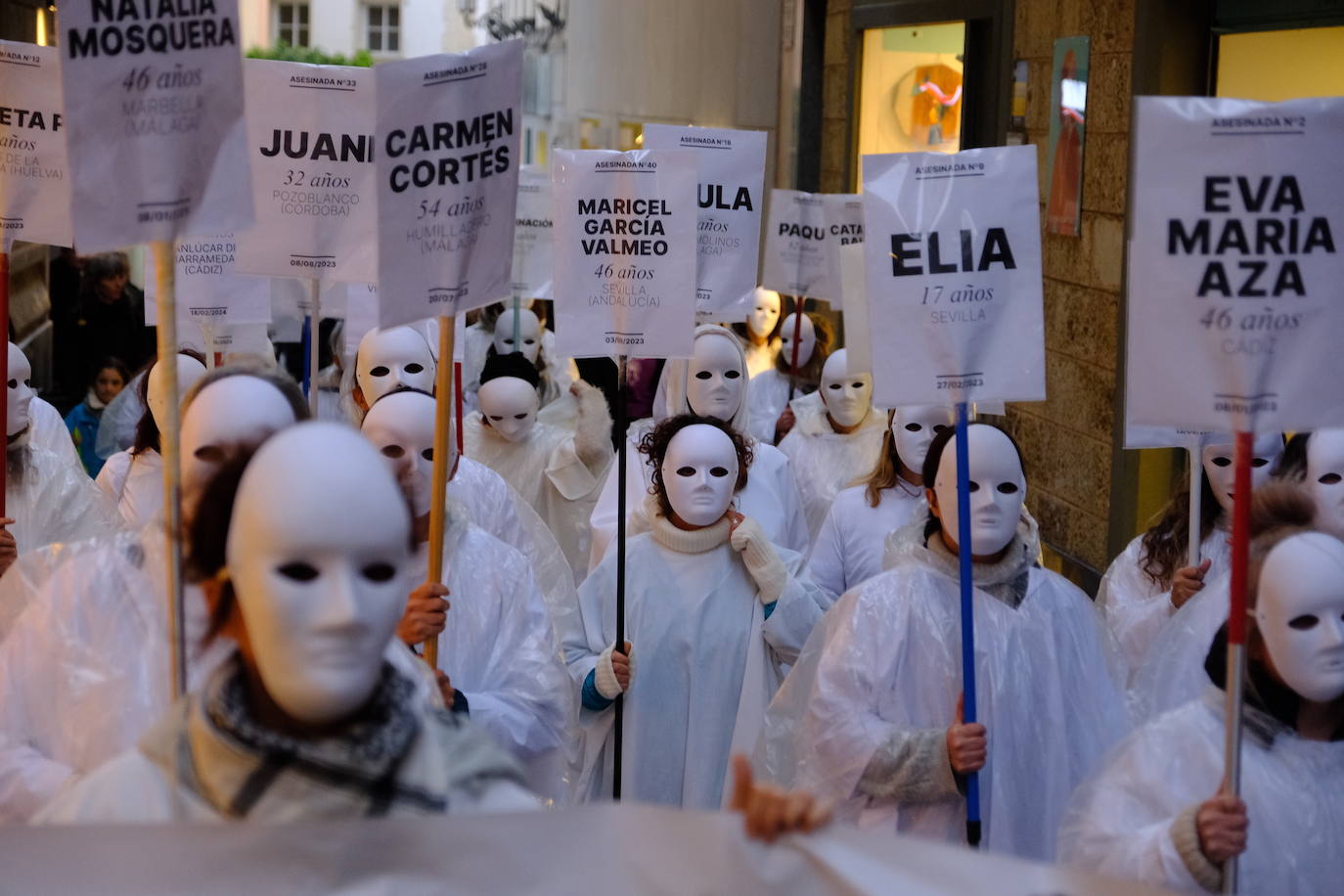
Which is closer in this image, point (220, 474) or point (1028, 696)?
point (220, 474)

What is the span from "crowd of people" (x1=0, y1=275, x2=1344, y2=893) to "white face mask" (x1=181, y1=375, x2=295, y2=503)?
1cm

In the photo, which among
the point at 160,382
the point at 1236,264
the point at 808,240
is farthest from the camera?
the point at 808,240

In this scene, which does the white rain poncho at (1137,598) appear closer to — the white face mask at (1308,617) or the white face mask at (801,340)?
the white face mask at (1308,617)

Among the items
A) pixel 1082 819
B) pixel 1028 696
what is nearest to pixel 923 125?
pixel 1028 696

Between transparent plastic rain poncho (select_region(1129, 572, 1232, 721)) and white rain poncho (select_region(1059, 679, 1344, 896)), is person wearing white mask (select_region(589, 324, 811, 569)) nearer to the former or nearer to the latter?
transparent plastic rain poncho (select_region(1129, 572, 1232, 721))

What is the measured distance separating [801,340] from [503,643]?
6479 millimetres

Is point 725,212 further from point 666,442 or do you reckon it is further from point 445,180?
point 445,180

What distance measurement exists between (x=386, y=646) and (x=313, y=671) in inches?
8.5

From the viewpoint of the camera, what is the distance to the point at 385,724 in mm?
2689

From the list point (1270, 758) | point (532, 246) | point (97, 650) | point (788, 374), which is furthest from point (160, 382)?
point (788, 374)

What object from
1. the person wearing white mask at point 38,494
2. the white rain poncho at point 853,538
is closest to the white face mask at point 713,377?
the white rain poncho at point 853,538

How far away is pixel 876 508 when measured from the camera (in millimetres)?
6945

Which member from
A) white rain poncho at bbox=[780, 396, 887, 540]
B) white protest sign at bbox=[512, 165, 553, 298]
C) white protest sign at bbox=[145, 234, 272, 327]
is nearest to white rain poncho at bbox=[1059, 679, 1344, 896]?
white protest sign at bbox=[145, 234, 272, 327]

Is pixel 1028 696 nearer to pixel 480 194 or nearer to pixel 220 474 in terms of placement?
pixel 480 194
